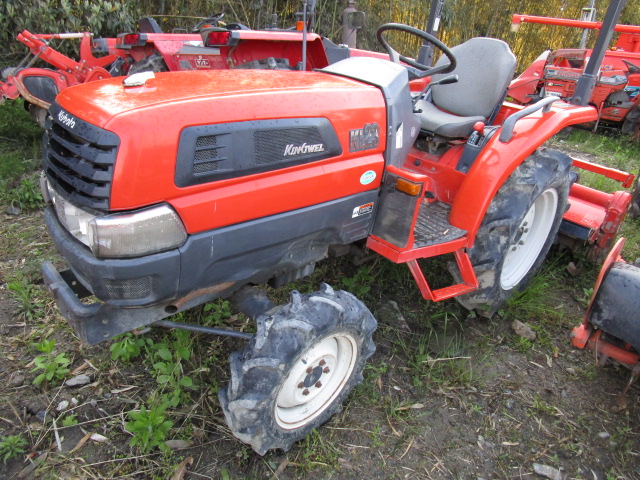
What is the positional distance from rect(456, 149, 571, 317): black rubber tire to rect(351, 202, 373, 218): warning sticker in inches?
28.1

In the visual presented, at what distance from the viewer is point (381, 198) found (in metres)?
2.10

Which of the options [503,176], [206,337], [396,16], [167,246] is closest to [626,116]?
[396,16]

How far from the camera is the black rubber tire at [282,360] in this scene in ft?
5.43

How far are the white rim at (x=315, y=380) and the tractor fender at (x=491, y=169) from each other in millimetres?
880

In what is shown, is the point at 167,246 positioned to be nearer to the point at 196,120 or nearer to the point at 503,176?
the point at 196,120

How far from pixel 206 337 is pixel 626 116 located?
22.6 feet

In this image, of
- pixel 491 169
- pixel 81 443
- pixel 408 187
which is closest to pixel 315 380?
pixel 408 187

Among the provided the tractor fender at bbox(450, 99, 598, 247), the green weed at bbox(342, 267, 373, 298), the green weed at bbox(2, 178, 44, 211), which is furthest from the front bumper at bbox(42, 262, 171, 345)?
the green weed at bbox(2, 178, 44, 211)

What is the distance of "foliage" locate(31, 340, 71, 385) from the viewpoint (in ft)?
7.20

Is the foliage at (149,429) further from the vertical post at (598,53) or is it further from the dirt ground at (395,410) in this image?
the vertical post at (598,53)

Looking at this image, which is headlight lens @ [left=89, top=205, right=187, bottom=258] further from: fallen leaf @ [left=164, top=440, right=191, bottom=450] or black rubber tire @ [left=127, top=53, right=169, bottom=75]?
black rubber tire @ [left=127, top=53, right=169, bottom=75]

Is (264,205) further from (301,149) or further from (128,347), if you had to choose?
(128,347)

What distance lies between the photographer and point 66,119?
1.53m

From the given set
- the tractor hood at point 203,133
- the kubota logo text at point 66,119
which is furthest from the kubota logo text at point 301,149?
the kubota logo text at point 66,119
